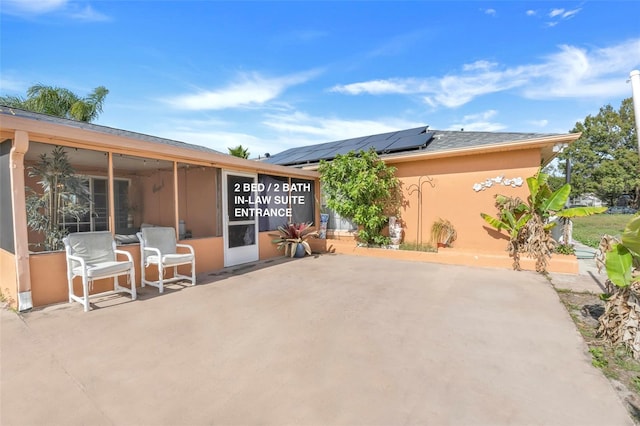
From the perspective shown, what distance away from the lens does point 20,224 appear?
4379 mm

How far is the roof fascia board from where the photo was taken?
4125 mm

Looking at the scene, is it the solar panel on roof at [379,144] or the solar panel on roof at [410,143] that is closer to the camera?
the solar panel on roof at [410,143]

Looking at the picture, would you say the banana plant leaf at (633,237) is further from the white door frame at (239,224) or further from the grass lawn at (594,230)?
the white door frame at (239,224)

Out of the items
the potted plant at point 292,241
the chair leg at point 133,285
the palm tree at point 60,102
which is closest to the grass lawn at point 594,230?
the potted plant at point 292,241

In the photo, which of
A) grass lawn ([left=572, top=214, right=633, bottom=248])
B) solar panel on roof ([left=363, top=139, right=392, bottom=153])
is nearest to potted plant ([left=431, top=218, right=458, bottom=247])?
solar panel on roof ([left=363, top=139, right=392, bottom=153])

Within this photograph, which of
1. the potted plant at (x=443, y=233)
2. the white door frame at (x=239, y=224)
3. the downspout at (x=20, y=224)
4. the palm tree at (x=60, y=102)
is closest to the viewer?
the downspout at (x=20, y=224)

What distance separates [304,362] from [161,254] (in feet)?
14.0

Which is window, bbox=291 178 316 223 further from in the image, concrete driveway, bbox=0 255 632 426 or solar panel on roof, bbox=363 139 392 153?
concrete driveway, bbox=0 255 632 426

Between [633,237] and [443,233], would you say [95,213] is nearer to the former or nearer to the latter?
[633,237]

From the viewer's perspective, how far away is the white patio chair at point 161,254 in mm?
5594

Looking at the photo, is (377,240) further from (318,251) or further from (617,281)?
(617,281)

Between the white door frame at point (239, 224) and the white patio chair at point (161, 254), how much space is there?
1.49 metres

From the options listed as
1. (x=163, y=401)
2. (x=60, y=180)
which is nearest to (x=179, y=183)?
(x=60, y=180)

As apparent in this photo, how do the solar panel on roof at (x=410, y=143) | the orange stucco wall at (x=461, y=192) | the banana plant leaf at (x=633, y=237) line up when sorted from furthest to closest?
the solar panel on roof at (x=410, y=143) → the orange stucco wall at (x=461, y=192) → the banana plant leaf at (x=633, y=237)
